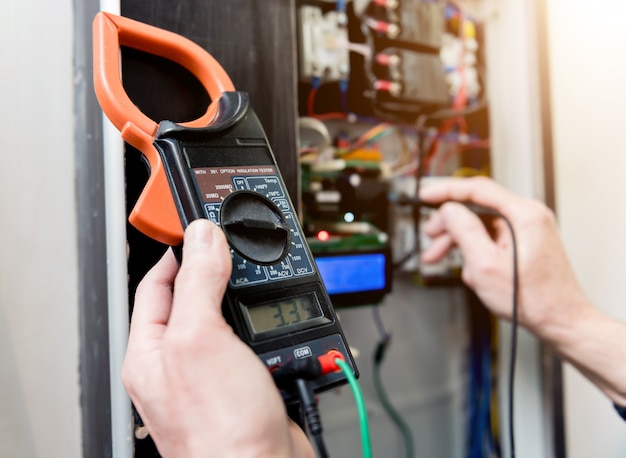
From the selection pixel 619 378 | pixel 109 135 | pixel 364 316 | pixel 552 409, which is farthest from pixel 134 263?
pixel 552 409

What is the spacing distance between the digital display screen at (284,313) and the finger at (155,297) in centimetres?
8

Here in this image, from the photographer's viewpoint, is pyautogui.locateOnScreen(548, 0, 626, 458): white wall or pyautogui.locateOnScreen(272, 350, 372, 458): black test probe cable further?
pyautogui.locateOnScreen(548, 0, 626, 458): white wall

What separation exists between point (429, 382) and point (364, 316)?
242 millimetres

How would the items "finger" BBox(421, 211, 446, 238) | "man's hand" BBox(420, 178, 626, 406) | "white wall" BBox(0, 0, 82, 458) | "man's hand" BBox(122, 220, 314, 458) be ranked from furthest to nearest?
"finger" BBox(421, 211, 446, 238)
"man's hand" BBox(420, 178, 626, 406)
"white wall" BBox(0, 0, 82, 458)
"man's hand" BBox(122, 220, 314, 458)

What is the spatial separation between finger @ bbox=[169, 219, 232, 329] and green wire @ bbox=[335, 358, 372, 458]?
0.11 m

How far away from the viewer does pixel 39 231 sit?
1.81 ft

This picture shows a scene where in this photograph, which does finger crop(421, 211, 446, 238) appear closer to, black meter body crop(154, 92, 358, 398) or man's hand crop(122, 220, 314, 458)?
black meter body crop(154, 92, 358, 398)

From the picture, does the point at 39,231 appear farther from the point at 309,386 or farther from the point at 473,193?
the point at 473,193

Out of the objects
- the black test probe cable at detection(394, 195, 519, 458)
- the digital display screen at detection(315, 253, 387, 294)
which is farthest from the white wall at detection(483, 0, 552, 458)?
the digital display screen at detection(315, 253, 387, 294)

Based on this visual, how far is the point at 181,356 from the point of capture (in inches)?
13.4

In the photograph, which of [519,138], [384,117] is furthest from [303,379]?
[519,138]

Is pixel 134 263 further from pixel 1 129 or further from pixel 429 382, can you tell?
pixel 429 382

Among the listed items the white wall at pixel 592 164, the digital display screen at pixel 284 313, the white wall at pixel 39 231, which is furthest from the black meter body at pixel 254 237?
the white wall at pixel 592 164

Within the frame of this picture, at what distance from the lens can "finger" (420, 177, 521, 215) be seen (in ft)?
2.51
